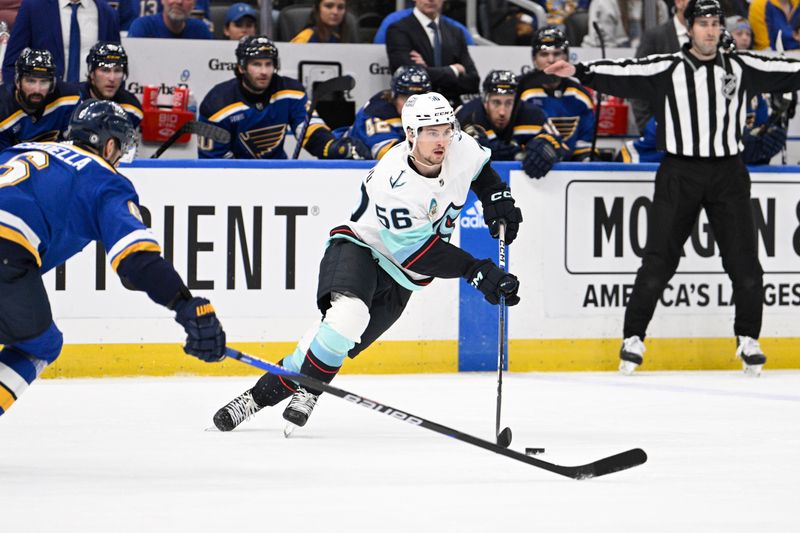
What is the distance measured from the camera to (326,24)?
760 cm

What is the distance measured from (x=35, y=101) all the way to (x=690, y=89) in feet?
10.2

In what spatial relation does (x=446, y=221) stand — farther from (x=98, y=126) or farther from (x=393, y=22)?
(x=393, y=22)

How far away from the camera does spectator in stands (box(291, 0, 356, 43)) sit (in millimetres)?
7578

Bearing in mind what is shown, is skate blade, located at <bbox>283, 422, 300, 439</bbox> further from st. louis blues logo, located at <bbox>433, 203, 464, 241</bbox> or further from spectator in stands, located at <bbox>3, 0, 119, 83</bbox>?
spectator in stands, located at <bbox>3, 0, 119, 83</bbox>

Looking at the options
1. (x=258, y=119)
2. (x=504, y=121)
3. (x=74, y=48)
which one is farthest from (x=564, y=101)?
(x=74, y=48)

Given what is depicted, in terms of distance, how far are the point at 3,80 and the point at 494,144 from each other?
2512mm

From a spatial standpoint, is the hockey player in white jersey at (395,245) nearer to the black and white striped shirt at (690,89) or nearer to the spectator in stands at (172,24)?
the black and white striped shirt at (690,89)

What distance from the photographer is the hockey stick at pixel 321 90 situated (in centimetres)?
676

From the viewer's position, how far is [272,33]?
7.82 meters

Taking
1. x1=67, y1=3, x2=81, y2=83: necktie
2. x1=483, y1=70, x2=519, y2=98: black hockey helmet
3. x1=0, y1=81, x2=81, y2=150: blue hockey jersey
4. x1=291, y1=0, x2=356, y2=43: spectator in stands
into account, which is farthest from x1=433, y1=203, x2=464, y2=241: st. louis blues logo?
x1=291, y1=0, x2=356, y2=43: spectator in stands

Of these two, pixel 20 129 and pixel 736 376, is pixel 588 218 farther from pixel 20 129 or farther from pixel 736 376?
pixel 20 129

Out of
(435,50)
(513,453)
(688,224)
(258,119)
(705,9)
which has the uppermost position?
(705,9)

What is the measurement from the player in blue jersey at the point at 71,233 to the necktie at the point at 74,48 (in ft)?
10.6

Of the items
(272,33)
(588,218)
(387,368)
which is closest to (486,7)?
(272,33)
